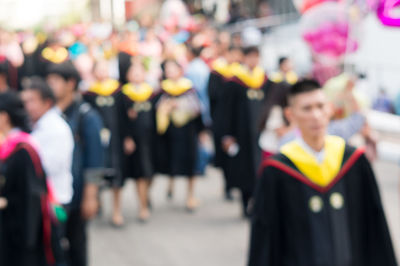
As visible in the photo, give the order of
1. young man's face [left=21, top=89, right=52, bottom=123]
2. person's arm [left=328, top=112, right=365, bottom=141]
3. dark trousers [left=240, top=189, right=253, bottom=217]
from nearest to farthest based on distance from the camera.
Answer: person's arm [left=328, top=112, right=365, bottom=141] → young man's face [left=21, top=89, right=52, bottom=123] → dark trousers [left=240, top=189, right=253, bottom=217]

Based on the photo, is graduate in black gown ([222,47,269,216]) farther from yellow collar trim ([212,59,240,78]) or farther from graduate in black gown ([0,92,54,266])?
graduate in black gown ([0,92,54,266])

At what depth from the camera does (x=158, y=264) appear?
611 centimetres

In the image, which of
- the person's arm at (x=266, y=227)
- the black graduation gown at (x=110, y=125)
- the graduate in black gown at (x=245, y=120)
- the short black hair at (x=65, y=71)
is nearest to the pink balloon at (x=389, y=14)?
the person's arm at (x=266, y=227)

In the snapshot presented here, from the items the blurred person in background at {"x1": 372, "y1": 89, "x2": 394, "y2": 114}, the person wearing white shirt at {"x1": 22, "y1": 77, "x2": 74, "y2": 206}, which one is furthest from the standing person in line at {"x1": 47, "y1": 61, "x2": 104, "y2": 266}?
the blurred person in background at {"x1": 372, "y1": 89, "x2": 394, "y2": 114}

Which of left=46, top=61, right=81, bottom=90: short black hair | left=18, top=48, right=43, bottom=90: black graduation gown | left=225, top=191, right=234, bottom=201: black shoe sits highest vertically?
left=18, top=48, right=43, bottom=90: black graduation gown

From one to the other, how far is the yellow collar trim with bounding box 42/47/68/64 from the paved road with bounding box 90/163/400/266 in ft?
7.37

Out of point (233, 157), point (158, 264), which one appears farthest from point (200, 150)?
point (158, 264)

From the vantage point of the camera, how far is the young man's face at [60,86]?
502cm

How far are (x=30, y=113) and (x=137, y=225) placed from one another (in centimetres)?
312

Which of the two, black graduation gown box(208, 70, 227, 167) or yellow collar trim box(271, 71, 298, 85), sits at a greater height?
yellow collar trim box(271, 71, 298, 85)

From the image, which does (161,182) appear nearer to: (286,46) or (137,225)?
(137,225)

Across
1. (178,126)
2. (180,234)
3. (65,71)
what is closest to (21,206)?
(65,71)

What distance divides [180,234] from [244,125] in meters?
1.46

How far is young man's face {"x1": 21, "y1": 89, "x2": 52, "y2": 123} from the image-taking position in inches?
182
